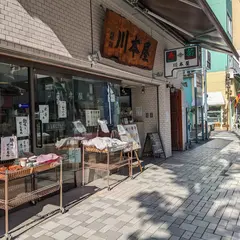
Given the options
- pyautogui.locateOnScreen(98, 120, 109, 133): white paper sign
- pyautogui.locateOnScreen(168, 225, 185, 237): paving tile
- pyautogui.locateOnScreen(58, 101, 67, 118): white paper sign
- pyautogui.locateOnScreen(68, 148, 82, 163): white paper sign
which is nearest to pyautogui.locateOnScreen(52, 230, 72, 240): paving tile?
pyautogui.locateOnScreen(168, 225, 185, 237): paving tile

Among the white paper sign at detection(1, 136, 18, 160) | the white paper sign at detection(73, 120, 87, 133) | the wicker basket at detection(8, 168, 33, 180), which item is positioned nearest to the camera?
the wicker basket at detection(8, 168, 33, 180)

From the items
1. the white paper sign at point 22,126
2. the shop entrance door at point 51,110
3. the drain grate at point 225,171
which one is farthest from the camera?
the drain grate at point 225,171

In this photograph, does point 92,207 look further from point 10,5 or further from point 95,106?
point 10,5

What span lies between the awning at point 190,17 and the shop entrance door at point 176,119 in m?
2.42

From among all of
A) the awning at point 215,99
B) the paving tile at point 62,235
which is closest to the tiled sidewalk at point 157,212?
the paving tile at point 62,235

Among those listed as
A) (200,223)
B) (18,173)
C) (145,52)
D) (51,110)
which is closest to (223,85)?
(145,52)

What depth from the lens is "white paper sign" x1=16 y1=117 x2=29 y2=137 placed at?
417 centimetres

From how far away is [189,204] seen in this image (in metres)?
4.28

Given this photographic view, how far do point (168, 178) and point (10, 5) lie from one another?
15.5ft

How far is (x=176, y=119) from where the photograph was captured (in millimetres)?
9953

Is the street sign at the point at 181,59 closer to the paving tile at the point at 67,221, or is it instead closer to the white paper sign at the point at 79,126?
the white paper sign at the point at 79,126

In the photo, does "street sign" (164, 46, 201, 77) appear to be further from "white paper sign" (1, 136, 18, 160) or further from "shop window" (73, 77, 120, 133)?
"white paper sign" (1, 136, 18, 160)

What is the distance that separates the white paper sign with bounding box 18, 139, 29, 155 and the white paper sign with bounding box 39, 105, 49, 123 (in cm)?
57

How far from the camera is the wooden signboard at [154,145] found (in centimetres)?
824
